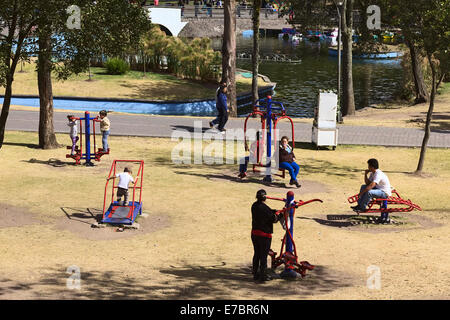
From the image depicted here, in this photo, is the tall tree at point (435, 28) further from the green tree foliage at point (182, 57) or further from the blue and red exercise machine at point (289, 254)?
the green tree foliage at point (182, 57)

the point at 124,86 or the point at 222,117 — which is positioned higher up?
the point at 124,86

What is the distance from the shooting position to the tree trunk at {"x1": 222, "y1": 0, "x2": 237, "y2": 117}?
3381 cm

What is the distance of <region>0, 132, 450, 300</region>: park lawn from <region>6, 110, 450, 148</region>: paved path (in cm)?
360

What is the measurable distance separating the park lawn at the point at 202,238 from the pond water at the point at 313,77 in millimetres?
21299

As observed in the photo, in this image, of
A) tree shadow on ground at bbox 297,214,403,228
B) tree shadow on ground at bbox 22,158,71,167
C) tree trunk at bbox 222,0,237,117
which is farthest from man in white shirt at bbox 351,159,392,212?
tree trunk at bbox 222,0,237,117

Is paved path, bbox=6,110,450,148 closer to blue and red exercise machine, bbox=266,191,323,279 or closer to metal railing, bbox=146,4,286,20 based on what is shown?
blue and red exercise machine, bbox=266,191,323,279

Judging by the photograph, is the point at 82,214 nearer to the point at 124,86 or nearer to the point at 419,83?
the point at 124,86

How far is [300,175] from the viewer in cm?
2186

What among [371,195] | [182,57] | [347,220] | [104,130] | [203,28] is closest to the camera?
[371,195]

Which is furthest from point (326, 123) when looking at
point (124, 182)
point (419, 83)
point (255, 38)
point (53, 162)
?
point (419, 83)

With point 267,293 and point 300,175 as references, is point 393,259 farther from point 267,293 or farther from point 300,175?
point 300,175

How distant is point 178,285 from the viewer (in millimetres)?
12344

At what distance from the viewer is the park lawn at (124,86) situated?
41469 mm

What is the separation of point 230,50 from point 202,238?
66.1 feet
